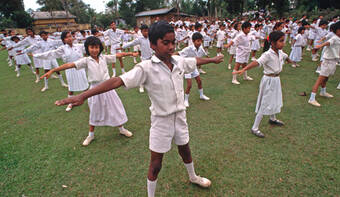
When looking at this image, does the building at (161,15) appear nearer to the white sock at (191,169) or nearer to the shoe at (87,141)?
the shoe at (87,141)

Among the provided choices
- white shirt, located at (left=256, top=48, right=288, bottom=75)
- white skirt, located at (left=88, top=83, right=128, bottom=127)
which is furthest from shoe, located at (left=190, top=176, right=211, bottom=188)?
white shirt, located at (left=256, top=48, right=288, bottom=75)

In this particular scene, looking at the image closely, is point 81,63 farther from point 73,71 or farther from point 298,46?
point 298,46

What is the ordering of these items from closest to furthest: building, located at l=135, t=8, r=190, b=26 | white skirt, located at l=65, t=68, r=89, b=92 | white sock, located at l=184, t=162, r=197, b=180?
white sock, located at l=184, t=162, r=197, b=180
white skirt, located at l=65, t=68, r=89, b=92
building, located at l=135, t=8, r=190, b=26

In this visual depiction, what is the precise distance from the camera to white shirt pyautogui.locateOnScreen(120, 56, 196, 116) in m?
1.83

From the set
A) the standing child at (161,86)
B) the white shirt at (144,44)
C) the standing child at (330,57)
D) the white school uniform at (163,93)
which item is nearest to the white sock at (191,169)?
the standing child at (161,86)

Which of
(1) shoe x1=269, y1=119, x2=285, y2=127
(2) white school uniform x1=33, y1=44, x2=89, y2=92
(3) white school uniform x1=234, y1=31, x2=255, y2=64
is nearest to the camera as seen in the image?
(1) shoe x1=269, y1=119, x2=285, y2=127

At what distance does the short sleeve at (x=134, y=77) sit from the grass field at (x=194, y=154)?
1692mm

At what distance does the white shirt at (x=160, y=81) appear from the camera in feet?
6.00

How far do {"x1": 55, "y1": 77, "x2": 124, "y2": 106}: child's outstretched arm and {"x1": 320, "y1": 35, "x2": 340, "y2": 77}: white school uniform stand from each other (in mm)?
5642

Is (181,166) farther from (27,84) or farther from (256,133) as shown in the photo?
(27,84)

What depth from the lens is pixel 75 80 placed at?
5895mm

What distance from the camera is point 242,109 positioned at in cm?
510

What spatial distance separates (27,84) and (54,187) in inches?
319

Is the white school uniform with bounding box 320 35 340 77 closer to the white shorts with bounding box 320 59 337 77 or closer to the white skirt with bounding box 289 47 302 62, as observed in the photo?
the white shorts with bounding box 320 59 337 77
